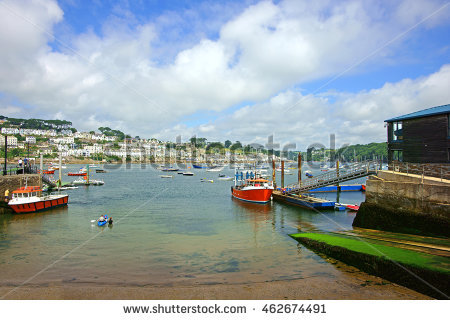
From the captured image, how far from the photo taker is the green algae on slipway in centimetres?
1319

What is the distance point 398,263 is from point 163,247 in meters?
17.4

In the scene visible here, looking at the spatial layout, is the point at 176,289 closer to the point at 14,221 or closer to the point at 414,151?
the point at 414,151

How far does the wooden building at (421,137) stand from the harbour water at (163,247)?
390 inches

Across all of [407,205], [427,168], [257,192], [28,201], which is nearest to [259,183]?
[257,192]

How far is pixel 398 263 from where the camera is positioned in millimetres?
14945

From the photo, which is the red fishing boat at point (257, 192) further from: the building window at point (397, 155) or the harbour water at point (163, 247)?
the building window at point (397, 155)

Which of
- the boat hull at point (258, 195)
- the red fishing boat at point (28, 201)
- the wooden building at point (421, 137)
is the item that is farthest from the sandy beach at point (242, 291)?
the boat hull at point (258, 195)

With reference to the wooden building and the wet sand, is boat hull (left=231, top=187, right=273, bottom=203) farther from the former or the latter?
the wet sand

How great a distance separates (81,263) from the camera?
20.4 meters

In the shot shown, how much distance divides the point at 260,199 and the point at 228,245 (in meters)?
24.5

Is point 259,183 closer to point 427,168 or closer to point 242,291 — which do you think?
point 427,168

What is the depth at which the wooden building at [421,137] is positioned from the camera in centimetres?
2505

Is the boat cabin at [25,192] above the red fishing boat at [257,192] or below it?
above

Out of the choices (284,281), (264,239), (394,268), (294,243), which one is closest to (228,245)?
(264,239)
